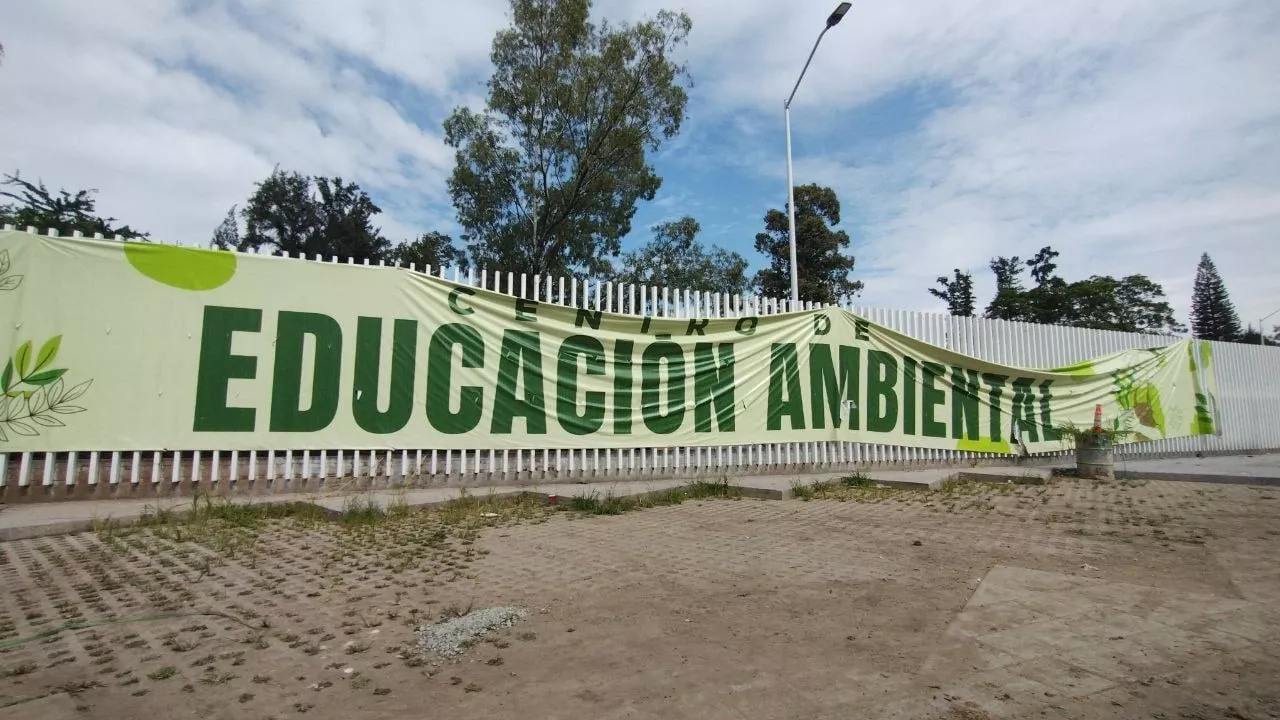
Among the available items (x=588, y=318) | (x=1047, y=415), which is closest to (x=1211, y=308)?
(x=1047, y=415)

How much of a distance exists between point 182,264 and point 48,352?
142 cm

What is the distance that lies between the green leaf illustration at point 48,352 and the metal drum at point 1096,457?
12.8 metres

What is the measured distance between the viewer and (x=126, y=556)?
4680 mm

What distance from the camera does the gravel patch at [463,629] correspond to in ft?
9.77

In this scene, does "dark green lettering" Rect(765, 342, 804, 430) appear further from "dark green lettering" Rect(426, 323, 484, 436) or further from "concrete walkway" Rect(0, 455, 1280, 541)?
"dark green lettering" Rect(426, 323, 484, 436)

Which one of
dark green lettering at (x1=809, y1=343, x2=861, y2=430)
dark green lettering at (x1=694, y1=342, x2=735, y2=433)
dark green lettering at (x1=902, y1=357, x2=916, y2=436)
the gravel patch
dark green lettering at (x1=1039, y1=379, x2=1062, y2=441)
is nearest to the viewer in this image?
the gravel patch

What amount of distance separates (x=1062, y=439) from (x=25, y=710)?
13.2 meters

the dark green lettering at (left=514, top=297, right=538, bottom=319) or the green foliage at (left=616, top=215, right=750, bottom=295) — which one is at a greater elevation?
the green foliage at (left=616, top=215, right=750, bottom=295)

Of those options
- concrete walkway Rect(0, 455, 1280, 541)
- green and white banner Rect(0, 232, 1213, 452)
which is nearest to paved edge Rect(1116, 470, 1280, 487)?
concrete walkway Rect(0, 455, 1280, 541)

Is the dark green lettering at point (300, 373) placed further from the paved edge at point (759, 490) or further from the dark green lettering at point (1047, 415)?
the dark green lettering at point (1047, 415)

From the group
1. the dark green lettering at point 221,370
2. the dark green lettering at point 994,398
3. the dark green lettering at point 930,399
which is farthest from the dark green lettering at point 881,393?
the dark green lettering at point 221,370

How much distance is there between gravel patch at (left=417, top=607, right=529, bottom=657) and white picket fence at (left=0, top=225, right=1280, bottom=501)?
4.46 meters

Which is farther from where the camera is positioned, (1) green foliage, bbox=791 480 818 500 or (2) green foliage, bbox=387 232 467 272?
(2) green foliage, bbox=387 232 467 272

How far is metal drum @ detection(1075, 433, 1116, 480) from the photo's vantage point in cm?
984
